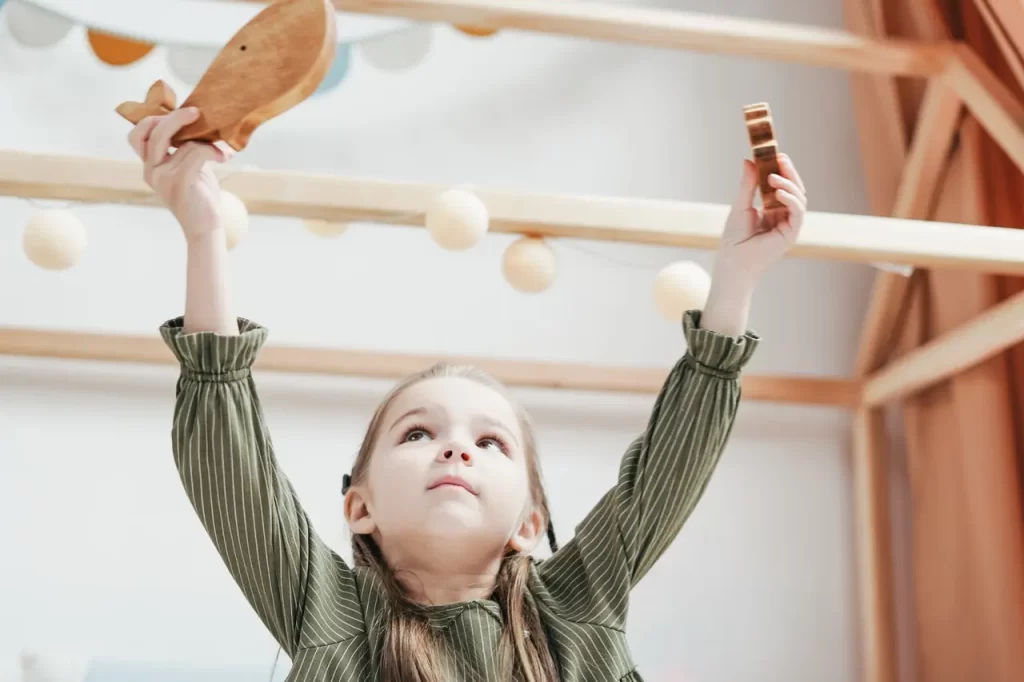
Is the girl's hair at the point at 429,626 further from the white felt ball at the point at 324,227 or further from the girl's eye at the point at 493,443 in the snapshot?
the white felt ball at the point at 324,227

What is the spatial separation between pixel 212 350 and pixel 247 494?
0.11m

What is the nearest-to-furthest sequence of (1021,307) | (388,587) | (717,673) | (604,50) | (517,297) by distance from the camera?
(388,587)
(1021,307)
(717,673)
(517,297)
(604,50)

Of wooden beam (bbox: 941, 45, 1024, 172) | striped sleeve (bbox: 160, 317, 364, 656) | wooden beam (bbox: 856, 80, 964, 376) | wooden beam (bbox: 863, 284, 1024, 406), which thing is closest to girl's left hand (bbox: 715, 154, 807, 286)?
striped sleeve (bbox: 160, 317, 364, 656)

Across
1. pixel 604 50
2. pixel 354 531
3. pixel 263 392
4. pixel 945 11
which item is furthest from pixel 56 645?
pixel 945 11

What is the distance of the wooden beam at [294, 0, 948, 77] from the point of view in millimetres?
1321

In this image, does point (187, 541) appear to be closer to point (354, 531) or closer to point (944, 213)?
point (354, 531)

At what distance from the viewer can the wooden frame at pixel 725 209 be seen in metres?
1.07

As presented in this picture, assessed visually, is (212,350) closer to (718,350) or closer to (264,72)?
(264,72)

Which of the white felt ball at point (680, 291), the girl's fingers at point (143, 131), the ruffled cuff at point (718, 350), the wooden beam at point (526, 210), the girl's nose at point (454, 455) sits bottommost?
Result: the girl's nose at point (454, 455)

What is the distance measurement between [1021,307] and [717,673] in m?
0.68

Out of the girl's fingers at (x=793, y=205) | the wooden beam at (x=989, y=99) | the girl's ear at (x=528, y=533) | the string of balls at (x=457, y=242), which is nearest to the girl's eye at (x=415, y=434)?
the girl's ear at (x=528, y=533)

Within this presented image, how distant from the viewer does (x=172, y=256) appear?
1620 mm

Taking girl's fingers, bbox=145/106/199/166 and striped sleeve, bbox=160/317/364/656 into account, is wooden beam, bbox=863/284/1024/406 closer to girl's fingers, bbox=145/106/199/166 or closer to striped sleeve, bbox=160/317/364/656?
striped sleeve, bbox=160/317/364/656

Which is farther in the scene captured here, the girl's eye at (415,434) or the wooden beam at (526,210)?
the wooden beam at (526,210)
